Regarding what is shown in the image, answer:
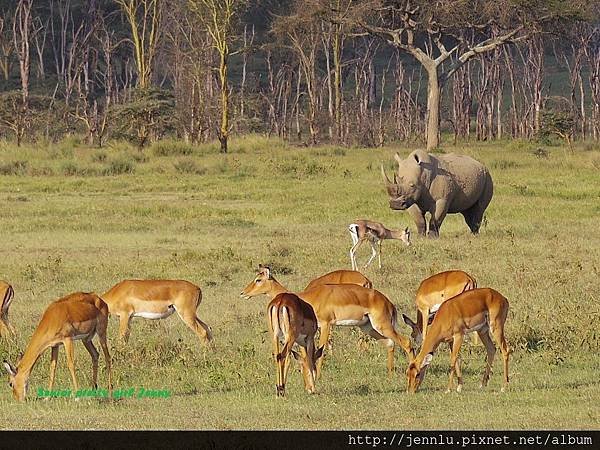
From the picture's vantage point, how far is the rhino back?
19.3 metres

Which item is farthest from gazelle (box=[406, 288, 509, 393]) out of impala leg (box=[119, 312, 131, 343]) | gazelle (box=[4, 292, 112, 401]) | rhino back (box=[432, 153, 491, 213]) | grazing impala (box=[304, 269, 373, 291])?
rhino back (box=[432, 153, 491, 213])

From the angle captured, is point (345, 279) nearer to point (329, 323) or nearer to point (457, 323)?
point (329, 323)

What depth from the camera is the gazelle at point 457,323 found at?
25.7 feet

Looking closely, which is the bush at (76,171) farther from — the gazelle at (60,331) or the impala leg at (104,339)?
the gazelle at (60,331)

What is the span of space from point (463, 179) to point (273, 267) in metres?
6.39

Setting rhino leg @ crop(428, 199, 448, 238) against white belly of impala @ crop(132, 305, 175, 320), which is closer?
white belly of impala @ crop(132, 305, 175, 320)

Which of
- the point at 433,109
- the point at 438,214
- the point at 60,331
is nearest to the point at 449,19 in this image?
the point at 433,109

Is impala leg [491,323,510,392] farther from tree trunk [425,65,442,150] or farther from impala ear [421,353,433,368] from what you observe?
tree trunk [425,65,442,150]

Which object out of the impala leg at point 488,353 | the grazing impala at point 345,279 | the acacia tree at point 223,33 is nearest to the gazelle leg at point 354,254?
the grazing impala at point 345,279

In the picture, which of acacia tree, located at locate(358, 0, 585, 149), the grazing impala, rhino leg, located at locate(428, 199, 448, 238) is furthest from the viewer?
acacia tree, located at locate(358, 0, 585, 149)

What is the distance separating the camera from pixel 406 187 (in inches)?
736

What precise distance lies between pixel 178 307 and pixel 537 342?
285 cm

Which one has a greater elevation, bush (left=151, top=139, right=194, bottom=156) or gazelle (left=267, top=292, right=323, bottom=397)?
gazelle (left=267, top=292, right=323, bottom=397)

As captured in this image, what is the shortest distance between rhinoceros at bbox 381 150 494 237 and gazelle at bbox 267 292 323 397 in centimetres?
1055
